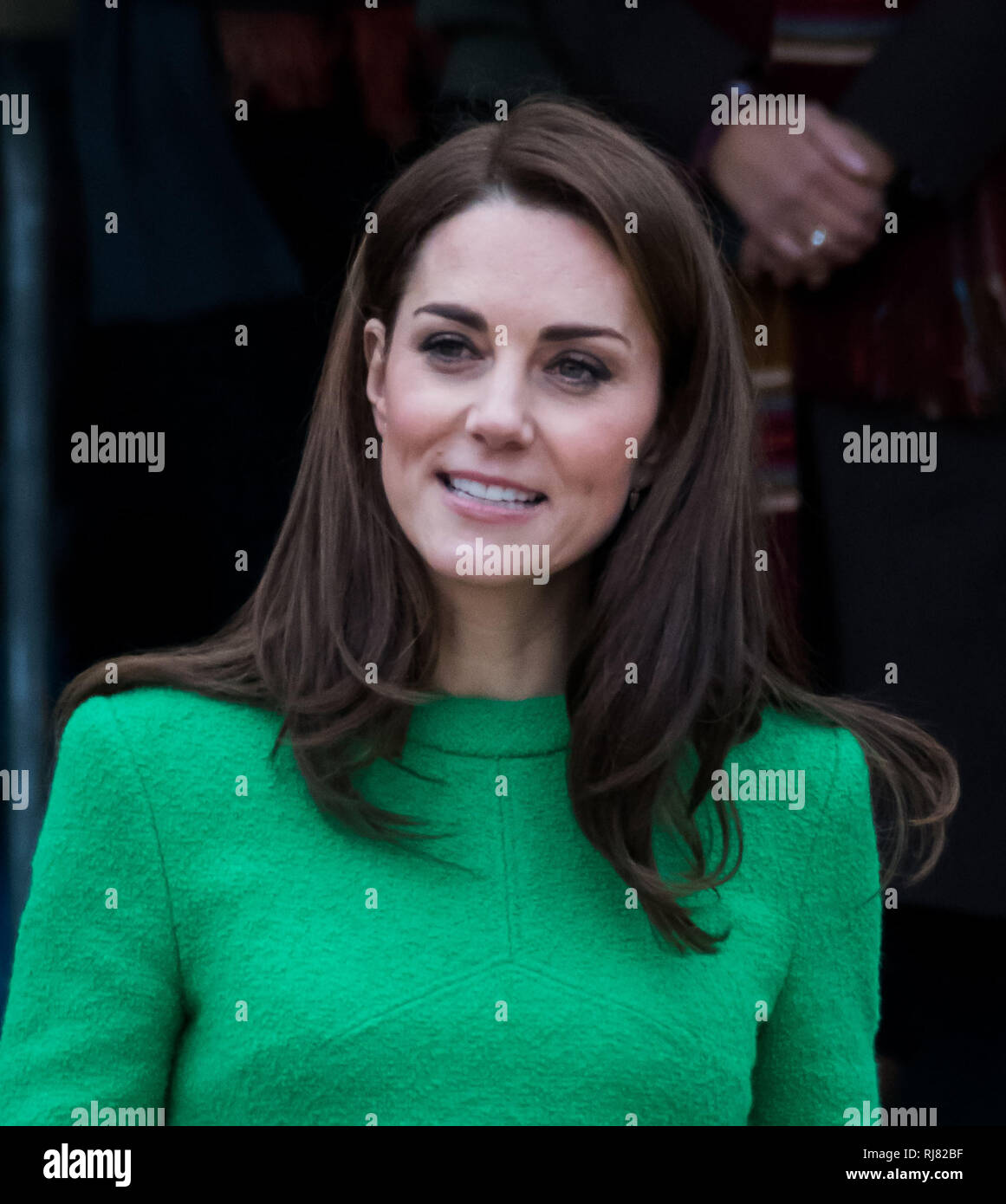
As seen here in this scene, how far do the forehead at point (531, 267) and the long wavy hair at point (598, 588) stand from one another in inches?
0.9

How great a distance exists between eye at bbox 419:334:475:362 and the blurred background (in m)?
0.69

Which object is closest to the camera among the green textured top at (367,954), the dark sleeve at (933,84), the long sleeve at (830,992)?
the green textured top at (367,954)

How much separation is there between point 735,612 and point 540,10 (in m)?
0.98

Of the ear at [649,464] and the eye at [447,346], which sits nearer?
the eye at [447,346]

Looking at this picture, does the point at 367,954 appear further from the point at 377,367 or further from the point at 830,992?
the point at 377,367

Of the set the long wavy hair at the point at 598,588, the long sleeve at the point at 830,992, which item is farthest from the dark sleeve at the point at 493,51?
the long sleeve at the point at 830,992

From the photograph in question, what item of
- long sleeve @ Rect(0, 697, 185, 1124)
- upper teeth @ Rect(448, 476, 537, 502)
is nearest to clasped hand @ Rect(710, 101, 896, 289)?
upper teeth @ Rect(448, 476, 537, 502)

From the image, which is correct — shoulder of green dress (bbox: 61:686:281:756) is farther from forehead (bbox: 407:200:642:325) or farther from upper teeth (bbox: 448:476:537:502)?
forehead (bbox: 407:200:642:325)

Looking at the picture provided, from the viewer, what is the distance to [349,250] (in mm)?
2699

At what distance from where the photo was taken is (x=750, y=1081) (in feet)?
6.47

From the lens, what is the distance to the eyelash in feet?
6.28

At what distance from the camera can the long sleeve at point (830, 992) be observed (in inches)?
78.9

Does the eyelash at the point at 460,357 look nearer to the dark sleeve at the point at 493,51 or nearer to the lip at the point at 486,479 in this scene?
the lip at the point at 486,479
